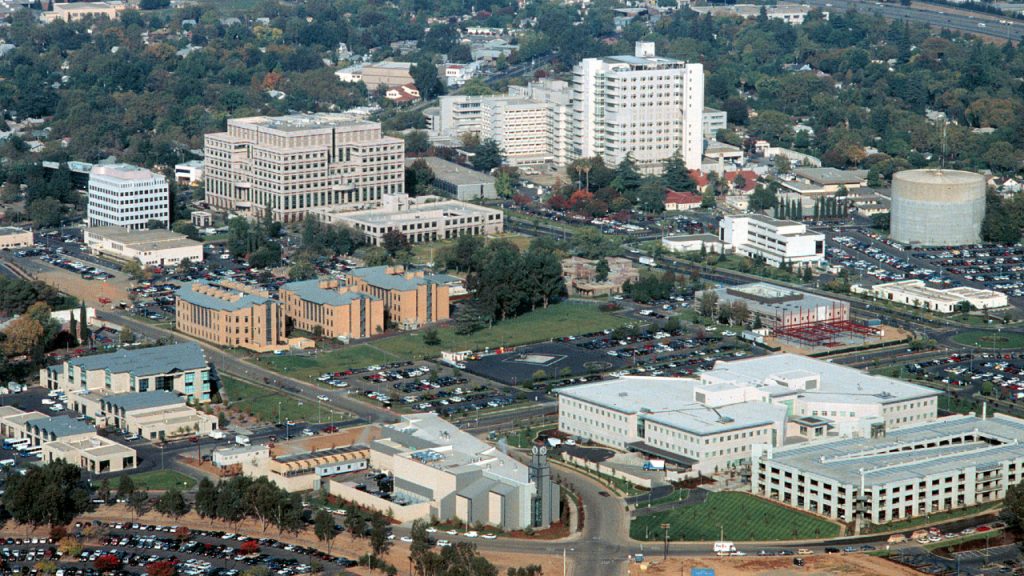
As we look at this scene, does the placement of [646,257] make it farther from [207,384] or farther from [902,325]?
[207,384]

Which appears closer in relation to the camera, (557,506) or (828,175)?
(557,506)

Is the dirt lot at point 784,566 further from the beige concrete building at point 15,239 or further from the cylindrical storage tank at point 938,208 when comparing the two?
the beige concrete building at point 15,239

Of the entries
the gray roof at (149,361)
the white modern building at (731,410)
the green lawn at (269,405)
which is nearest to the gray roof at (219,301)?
the green lawn at (269,405)

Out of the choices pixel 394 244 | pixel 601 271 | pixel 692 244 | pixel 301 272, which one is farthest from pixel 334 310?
pixel 692 244

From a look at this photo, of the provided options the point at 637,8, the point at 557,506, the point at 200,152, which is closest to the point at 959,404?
the point at 557,506

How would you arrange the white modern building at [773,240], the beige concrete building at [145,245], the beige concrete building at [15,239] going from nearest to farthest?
1. the beige concrete building at [145,245]
2. the white modern building at [773,240]
3. the beige concrete building at [15,239]

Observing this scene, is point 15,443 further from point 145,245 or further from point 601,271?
point 601,271
